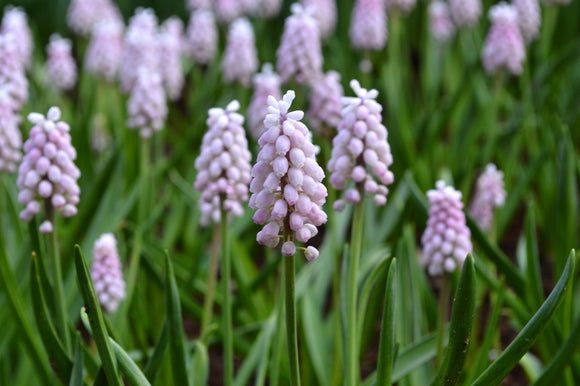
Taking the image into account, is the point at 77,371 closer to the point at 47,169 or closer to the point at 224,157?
the point at 47,169

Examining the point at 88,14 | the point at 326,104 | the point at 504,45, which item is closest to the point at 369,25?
the point at 504,45

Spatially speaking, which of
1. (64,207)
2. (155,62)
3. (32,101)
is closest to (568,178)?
(64,207)

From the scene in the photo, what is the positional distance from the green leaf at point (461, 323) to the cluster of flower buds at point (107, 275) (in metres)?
1.37

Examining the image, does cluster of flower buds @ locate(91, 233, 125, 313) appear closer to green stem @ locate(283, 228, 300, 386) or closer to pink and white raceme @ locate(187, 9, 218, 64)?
green stem @ locate(283, 228, 300, 386)

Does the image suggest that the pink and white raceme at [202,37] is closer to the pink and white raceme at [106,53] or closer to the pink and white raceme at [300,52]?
the pink and white raceme at [106,53]

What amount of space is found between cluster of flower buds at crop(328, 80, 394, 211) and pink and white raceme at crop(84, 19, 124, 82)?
4.20 metres

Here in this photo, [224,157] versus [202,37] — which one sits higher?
[202,37]

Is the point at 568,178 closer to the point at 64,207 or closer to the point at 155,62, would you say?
the point at 64,207

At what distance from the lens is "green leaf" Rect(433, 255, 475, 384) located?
181 cm

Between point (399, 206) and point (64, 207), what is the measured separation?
7.04 ft

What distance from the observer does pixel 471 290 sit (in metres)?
A: 1.81

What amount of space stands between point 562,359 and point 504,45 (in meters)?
3.95

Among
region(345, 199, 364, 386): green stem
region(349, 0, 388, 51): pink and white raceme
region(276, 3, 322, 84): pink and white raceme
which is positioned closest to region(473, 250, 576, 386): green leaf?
region(345, 199, 364, 386): green stem

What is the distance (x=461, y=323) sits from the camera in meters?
1.86
